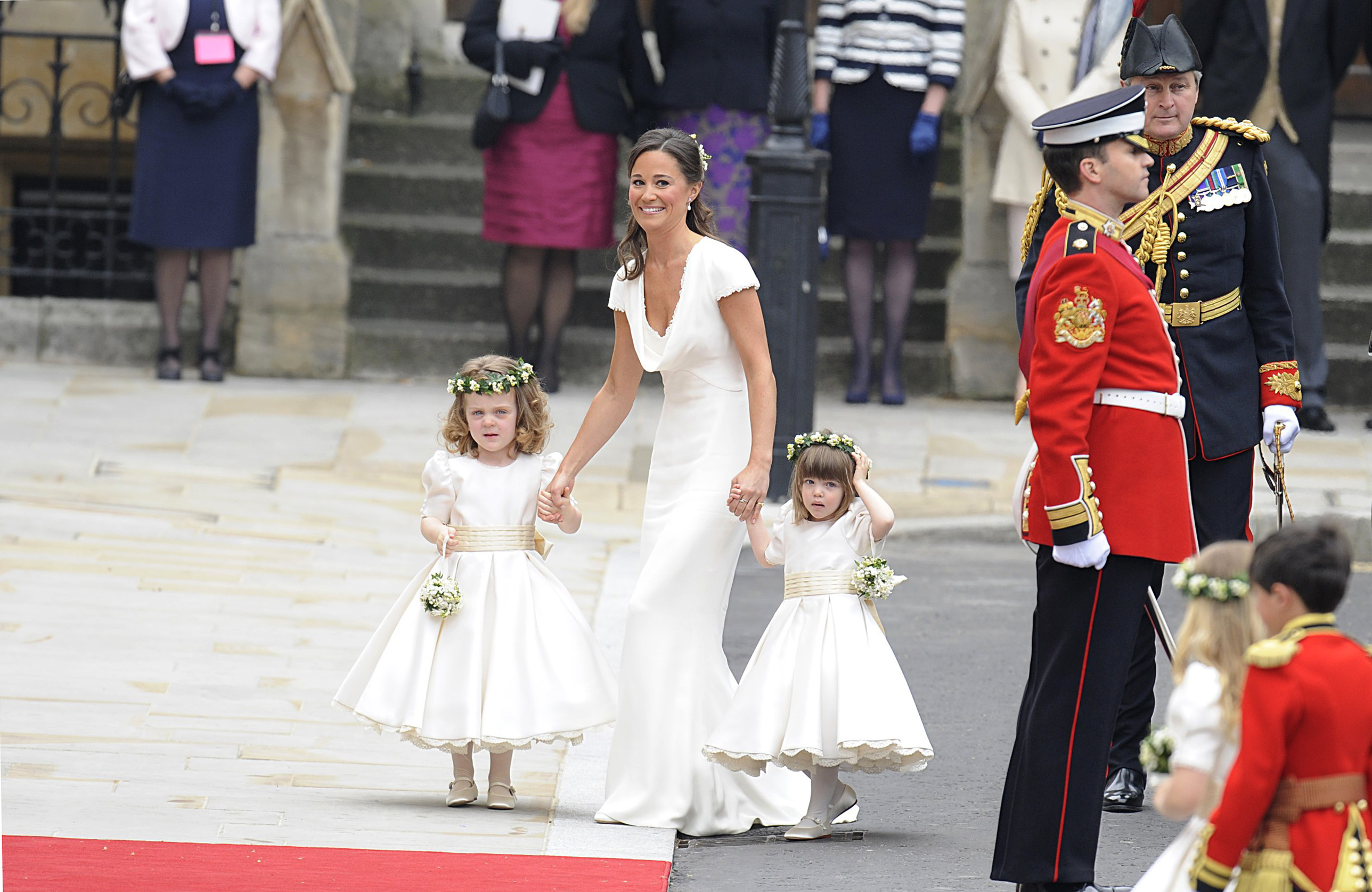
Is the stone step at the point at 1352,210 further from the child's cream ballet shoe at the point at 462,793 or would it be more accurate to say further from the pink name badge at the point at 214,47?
the child's cream ballet shoe at the point at 462,793

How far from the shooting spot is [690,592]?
5.55 m

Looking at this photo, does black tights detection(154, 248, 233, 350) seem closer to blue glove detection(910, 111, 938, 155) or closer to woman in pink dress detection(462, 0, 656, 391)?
woman in pink dress detection(462, 0, 656, 391)

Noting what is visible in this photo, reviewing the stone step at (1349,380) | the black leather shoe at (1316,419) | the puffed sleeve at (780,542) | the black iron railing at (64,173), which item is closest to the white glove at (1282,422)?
the puffed sleeve at (780,542)

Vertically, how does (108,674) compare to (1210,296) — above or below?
below

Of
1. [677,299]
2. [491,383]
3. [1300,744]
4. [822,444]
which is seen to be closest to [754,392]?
[822,444]

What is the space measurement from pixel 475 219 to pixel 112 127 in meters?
2.25

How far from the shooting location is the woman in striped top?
11531 mm

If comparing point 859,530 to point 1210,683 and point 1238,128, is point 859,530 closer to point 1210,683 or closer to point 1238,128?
point 1238,128

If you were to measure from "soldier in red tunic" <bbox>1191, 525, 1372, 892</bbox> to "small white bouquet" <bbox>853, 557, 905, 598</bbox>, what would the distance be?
214cm

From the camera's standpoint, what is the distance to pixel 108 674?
22.3 feet

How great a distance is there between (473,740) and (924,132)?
6.80 m

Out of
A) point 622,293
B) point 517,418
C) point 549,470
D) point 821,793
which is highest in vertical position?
point 622,293

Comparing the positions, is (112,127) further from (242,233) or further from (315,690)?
(315,690)

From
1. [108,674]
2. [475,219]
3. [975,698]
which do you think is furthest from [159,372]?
[975,698]
